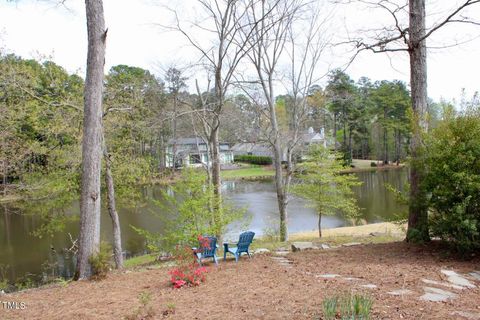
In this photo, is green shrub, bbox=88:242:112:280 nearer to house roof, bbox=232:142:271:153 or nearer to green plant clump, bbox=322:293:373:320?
green plant clump, bbox=322:293:373:320

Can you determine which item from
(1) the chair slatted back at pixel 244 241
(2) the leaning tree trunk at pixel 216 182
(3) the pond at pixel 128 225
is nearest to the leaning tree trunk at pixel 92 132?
(1) the chair slatted back at pixel 244 241

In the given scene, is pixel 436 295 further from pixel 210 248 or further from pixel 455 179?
pixel 210 248

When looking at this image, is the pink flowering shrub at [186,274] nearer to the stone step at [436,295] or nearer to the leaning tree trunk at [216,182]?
the stone step at [436,295]

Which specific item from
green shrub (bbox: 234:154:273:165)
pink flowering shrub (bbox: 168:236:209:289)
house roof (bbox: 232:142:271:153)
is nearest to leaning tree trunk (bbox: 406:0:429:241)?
pink flowering shrub (bbox: 168:236:209:289)

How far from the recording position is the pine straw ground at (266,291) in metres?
3.40

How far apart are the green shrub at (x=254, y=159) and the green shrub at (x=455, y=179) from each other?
37815 mm

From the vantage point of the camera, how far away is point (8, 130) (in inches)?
308

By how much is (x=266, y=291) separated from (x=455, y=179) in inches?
131

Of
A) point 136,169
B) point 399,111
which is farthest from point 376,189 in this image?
point 136,169

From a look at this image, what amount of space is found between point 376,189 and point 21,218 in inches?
917

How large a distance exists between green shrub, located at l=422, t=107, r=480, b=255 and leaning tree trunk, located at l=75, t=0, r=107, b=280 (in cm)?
542

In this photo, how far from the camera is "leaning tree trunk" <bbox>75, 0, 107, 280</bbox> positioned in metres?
5.75

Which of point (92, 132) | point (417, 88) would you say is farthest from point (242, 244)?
point (417, 88)

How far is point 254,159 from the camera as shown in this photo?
46.6 metres
